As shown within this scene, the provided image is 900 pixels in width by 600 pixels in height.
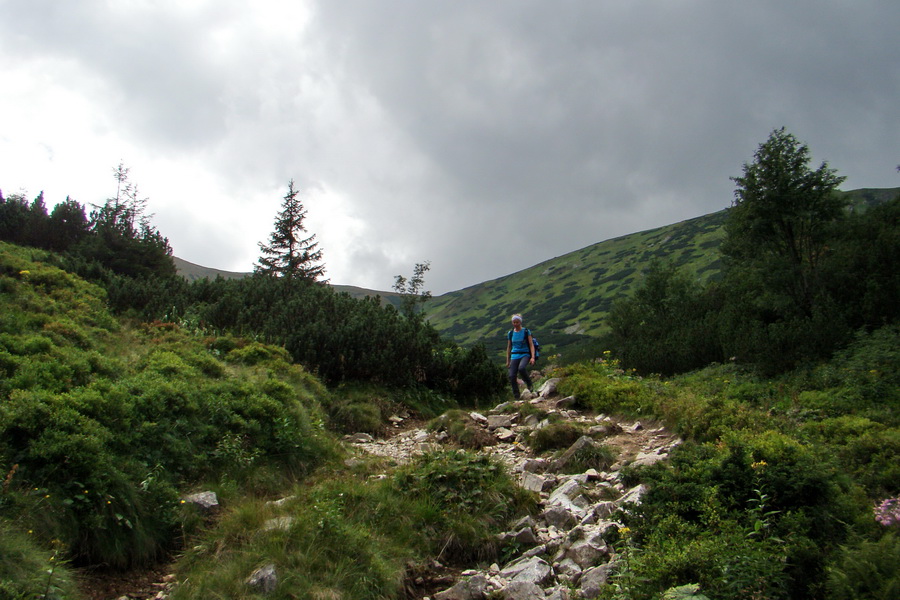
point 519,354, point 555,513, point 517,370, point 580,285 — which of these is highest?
point 580,285

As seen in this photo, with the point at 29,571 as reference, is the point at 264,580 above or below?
below

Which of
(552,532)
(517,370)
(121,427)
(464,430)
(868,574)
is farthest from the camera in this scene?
(517,370)

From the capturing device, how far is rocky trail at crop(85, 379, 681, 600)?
155 inches

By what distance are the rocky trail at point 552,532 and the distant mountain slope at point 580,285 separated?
161 feet

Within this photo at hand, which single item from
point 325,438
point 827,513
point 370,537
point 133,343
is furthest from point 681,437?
point 133,343

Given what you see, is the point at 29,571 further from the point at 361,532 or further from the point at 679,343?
the point at 679,343

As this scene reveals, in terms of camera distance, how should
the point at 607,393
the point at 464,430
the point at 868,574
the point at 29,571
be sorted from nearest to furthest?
the point at 868,574, the point at 29,571, the point at 464,430, the point at 607,393

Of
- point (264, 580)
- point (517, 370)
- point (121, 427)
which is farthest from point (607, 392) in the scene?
point (121, 427)

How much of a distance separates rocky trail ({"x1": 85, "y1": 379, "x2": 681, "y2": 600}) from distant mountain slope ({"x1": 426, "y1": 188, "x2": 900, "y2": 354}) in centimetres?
4908

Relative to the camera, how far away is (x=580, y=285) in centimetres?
9950

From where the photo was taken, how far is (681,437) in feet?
22.4

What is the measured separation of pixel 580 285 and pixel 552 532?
97.8 metres

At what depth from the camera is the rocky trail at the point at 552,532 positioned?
12.9 feet

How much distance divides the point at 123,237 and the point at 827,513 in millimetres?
20600
